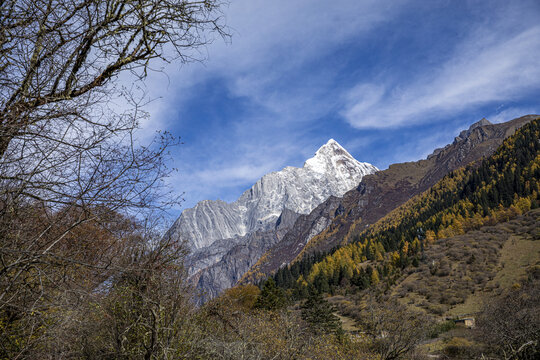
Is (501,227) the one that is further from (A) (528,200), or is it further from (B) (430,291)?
(B) (430,291)

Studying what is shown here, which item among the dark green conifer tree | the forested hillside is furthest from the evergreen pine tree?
the forested hillside

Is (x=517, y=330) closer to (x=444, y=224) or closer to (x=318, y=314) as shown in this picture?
(x=318, y=314)

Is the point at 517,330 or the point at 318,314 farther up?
the point at 517,330

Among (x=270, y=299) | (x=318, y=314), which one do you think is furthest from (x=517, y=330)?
(x=270, y=299)

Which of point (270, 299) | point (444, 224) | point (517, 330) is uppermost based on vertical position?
point (444, 224)

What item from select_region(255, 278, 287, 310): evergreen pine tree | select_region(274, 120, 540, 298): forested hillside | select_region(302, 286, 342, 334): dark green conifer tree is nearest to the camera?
select_region(302, 286, 342, 334): dark green conifer tree

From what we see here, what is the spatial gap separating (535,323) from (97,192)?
25.6 meters

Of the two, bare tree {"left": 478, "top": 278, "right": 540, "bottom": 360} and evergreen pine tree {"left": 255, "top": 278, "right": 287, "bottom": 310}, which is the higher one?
evergreen pine tree {"left": 255, "top": 278, "right": 287, "bottom": 310}

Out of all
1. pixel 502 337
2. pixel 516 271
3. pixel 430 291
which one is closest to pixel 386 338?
pixel 502 337

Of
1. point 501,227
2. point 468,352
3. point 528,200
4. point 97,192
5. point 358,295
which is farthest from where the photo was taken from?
point 528,200

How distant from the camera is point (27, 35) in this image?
325 centimetres

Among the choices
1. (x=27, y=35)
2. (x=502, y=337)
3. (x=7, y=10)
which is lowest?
(x=502, y=337)

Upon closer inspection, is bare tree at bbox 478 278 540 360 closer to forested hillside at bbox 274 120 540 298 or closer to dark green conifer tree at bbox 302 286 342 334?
dark green conifer tree at bbox 302 286 342 334

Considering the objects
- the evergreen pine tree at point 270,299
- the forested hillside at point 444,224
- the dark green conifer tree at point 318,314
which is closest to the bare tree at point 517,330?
the dark green conifer tree at point 318,314
